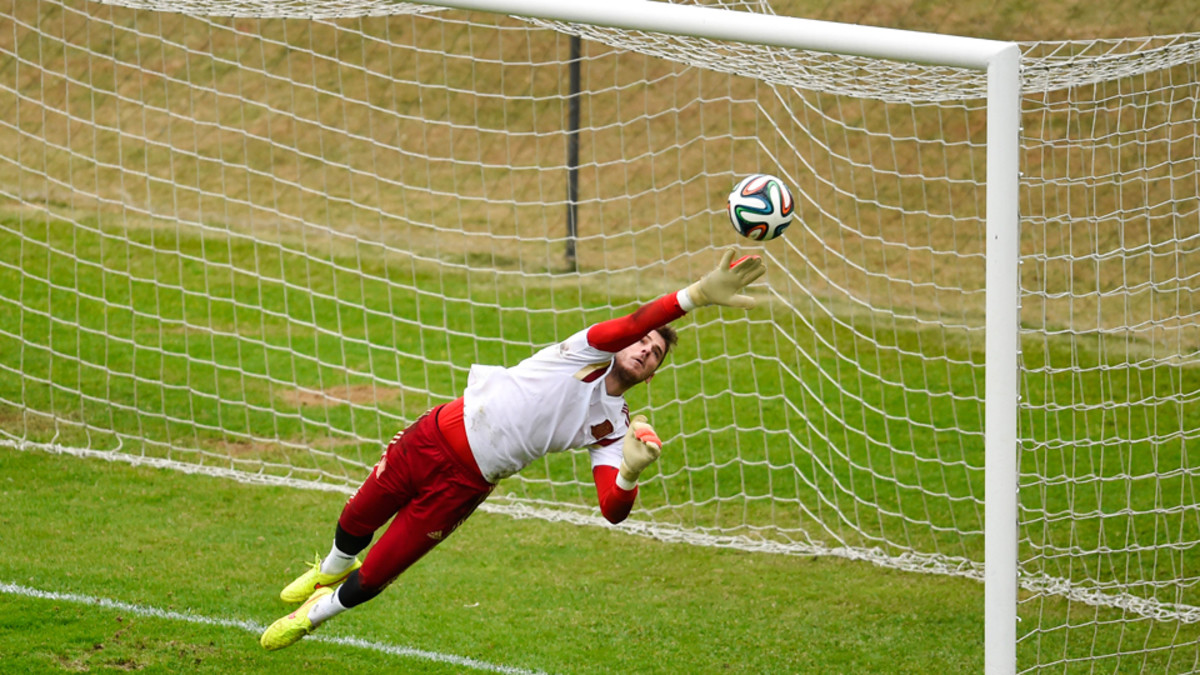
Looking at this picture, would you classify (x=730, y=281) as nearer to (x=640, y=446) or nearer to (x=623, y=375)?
(x=640, y=446)

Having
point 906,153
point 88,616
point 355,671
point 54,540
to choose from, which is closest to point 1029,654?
point 355,671

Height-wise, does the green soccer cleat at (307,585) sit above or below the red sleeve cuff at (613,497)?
below

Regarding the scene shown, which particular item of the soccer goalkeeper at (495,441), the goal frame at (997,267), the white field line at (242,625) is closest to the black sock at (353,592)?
the soccer goalkeeper at (495,441)

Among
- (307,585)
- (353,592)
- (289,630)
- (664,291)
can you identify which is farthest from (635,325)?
(664,291)

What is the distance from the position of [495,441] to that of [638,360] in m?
0.61

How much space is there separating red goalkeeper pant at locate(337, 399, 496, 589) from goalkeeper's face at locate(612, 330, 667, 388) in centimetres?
63

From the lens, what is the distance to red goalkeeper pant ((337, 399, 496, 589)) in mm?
4836

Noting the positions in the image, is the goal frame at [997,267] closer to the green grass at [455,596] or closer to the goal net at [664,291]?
the goal net at [664,291]

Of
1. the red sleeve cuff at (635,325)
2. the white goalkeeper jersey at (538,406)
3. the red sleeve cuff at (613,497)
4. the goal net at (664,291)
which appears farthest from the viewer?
the goal net at (664,291)

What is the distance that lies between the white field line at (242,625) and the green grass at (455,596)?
5 cm

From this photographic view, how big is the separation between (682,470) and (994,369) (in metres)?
4.36

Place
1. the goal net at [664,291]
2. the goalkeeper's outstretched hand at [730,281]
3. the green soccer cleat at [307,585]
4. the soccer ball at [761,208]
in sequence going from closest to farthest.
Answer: the soccer ball at [761,208] → the goalkeeper's outstretched hand at [730,281] → the green soccer cleat at [307,585] → the goal net at [664,291]

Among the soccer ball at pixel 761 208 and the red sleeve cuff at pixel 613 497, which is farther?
the red sleeve cuff at pixel 613 497

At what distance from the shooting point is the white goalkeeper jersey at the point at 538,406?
15.5 ft
